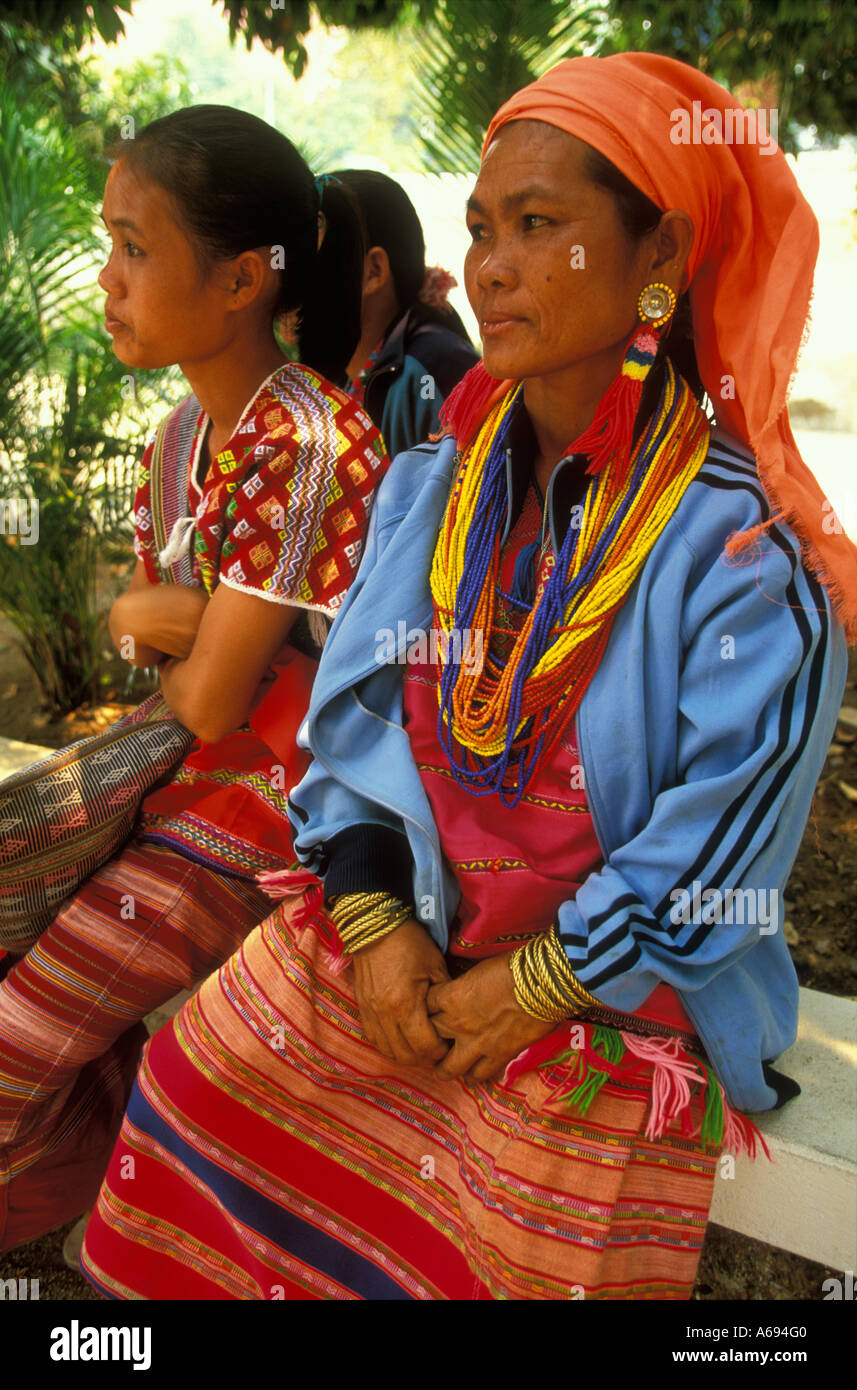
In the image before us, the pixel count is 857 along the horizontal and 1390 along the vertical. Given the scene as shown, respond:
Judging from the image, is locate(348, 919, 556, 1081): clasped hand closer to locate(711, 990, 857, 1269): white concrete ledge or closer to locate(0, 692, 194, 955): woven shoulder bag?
locate(711, 990, 857, 1269): white concrete ledge

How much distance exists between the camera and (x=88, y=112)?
10.0m

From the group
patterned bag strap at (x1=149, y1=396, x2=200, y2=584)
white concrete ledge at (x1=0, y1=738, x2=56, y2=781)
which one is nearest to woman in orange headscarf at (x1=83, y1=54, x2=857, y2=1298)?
patterned bag strap at (x1=149, y1=396, x2=200, y2=584)

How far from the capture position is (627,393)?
1621 millimetres

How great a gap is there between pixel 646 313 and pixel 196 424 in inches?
39.1

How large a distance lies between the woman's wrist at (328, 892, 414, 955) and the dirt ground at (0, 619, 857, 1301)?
68 centimetres

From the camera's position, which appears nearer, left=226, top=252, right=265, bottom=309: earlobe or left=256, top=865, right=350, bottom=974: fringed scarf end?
left=256, top=865, right=350, bottom=974: fringed scarf end

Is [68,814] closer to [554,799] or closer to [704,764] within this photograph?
[554,799]

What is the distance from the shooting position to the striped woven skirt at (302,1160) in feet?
5.35

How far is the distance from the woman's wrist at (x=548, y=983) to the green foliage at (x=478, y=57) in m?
3.80

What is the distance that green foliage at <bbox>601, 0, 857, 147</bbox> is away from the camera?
176 inches

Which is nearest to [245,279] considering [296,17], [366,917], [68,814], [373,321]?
[68,814]

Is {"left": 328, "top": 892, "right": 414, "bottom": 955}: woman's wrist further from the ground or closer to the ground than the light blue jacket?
closer to the ground

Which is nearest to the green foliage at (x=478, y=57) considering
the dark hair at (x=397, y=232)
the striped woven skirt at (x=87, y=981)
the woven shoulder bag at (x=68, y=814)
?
the dark hair at (x=397, y=232)
